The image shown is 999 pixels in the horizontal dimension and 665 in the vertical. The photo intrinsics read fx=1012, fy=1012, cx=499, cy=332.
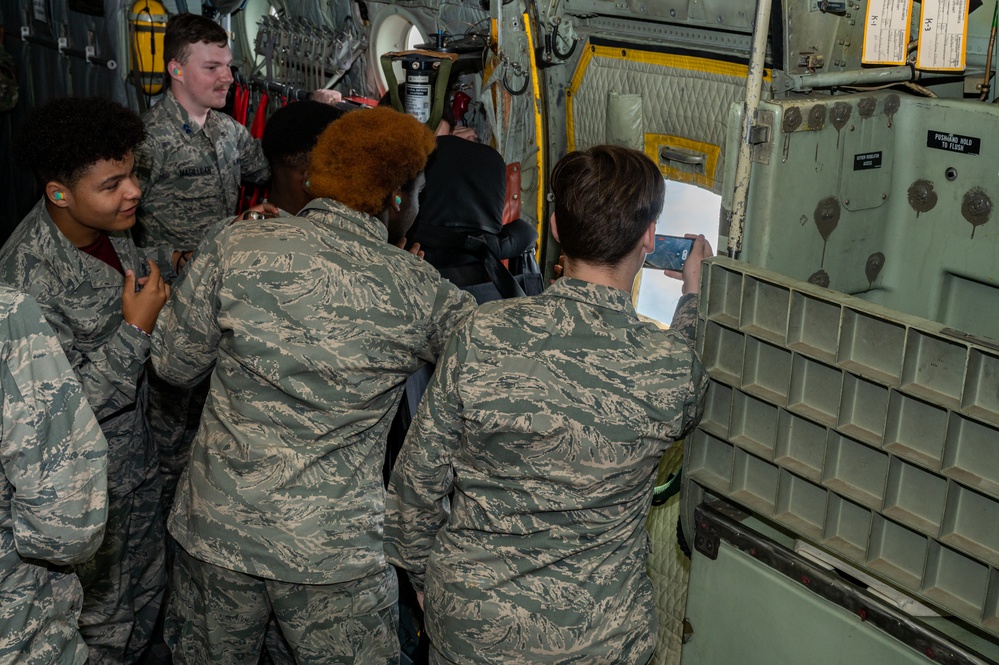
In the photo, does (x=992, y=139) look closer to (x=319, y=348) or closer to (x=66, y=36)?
(x=319, y=348)

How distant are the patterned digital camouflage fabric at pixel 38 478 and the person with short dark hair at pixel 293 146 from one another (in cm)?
107

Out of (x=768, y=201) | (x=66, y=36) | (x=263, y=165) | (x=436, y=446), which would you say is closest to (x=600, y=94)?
(x=768, y=201)

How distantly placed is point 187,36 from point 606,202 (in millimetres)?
2834

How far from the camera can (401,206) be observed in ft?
8.15

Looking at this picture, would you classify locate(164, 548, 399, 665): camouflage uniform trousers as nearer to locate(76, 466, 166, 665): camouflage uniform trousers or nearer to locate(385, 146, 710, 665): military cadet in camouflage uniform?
locate(385, 146, 710, 665): military cadet in camouflage uniform

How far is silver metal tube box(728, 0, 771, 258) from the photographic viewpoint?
223 cm

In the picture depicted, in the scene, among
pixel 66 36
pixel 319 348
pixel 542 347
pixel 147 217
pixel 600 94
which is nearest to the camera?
pixel 542 347

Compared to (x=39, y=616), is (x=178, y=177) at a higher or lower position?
higher

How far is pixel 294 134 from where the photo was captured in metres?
2.88

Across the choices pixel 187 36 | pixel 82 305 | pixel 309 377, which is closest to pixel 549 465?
pixel 309 377

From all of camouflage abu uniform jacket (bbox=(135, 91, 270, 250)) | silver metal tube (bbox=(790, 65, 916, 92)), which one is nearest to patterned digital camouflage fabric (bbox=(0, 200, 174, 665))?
camouflage abu uniform jacket (bbox=(135, 91, 270, 250))

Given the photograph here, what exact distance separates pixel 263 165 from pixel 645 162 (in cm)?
295

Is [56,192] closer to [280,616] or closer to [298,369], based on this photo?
[298,369]

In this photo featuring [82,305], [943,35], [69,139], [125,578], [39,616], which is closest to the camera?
[39,616]
